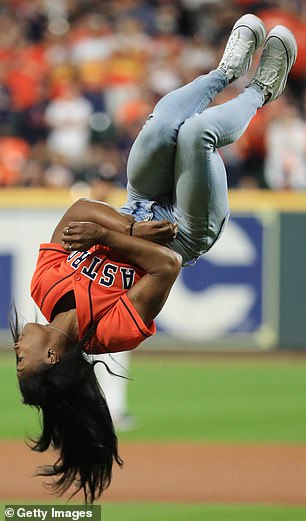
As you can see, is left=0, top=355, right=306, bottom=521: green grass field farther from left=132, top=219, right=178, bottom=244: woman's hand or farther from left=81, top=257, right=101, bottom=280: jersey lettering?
left=132, top=219, right=178, bottom=244: woman's hand

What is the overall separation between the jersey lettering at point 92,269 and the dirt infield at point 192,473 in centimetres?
255

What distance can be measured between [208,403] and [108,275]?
525 centimetres

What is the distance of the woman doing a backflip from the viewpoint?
17.2ft

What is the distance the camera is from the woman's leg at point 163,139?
217 inches

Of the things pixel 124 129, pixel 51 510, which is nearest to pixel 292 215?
pixel 124 129

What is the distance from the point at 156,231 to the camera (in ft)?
17.3

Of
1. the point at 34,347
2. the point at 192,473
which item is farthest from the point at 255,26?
the point at 192,473

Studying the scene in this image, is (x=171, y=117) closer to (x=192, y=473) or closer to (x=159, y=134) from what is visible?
(x=159, y=134)

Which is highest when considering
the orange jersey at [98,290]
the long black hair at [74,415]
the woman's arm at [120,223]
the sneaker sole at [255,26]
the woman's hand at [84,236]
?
the sneaker sole at [255,26]

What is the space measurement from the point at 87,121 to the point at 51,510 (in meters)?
7.21

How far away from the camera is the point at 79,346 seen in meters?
5.31

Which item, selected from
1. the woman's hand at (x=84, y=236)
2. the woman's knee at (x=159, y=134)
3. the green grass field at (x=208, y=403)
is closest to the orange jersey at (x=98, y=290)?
the woman's hand at (x=84, y=236)

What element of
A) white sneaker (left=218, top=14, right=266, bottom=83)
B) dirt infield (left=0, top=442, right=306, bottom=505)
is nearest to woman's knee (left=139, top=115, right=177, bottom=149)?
white sneaker (left=218, top=14, right=266, bottom=83)

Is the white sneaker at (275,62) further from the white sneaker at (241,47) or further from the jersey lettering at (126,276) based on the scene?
the jersey lettering at (126,276)
